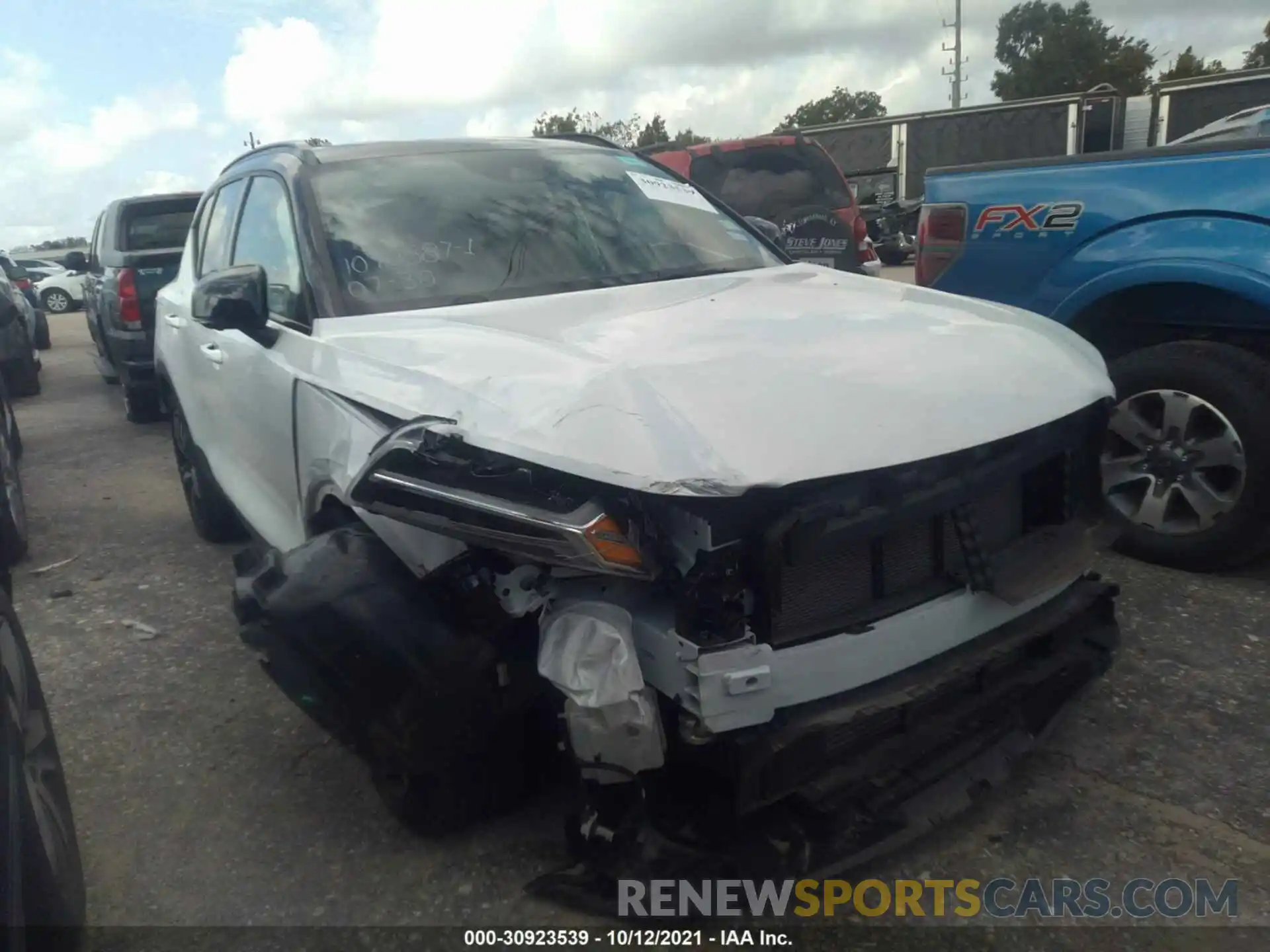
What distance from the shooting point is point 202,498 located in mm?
5000

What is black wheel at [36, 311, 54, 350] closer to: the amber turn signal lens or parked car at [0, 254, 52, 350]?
parked car at [0, 254, 52, 350]

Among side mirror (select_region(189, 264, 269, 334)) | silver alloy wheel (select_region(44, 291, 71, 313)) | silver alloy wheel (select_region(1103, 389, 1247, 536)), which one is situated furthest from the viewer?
silver alloy wheel (select_region(44, 291, 71, 313))

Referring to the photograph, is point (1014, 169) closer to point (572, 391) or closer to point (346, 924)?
point (572, 391)

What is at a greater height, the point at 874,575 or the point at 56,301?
the point at 874,575

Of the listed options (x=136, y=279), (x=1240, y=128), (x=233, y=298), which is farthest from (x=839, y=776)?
(x=136, y=279)

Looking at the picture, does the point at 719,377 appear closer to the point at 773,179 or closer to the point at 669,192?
the point at 669,192

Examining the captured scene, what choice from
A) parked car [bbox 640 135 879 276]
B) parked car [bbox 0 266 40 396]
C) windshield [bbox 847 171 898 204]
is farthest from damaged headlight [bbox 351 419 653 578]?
windshield [bbox 847 171 898 204]

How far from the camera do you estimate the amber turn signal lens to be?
1.95m

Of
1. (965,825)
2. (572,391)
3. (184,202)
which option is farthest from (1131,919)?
(184,202)

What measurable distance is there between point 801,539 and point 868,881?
3.18 feet

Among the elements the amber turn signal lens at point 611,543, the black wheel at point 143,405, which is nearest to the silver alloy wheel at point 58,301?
the black wheel at point 143,405

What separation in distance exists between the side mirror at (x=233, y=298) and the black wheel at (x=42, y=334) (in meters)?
13.2

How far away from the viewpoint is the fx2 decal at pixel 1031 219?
13.4 ft

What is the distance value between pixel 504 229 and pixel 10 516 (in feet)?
10.6
